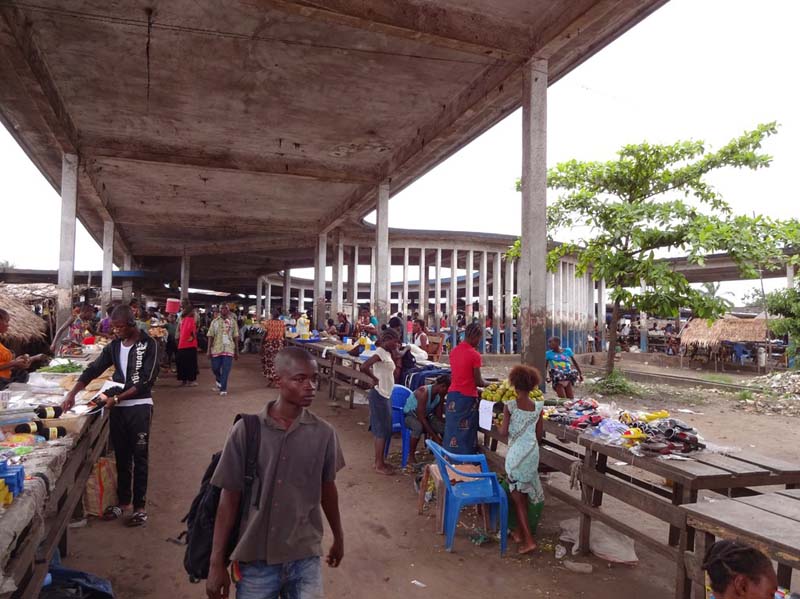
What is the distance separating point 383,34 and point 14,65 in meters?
5.78

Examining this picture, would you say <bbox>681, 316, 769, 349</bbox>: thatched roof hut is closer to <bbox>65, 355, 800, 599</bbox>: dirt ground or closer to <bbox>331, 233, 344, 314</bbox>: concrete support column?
<bbox>331, 233, 344, 314</bbox>: concrete support column

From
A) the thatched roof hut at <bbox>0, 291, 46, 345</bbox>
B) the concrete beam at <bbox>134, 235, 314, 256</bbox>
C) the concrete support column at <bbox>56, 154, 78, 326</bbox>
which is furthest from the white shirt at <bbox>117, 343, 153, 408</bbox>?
the concrete beam at <bbox>134, 235, 314, 256</bbox>

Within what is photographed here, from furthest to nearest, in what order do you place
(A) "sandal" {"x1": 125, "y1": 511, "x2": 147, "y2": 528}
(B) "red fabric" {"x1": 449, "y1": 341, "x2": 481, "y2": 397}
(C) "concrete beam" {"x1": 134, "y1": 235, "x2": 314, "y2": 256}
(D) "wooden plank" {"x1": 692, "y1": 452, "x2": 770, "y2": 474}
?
1. (C) "concrete beam" {"x1": 134, "y1": 235, "x2": 314, "y2": 256}
2. (B) "red fabric" {"x1": 449, "y1": 341, "x2": 481, "y2": 397}
3. (A) "sandal" {"x1": 125, "y1": 511, "x2": 147, "y2": 528}
4. (D) "wooden plank" {"x1": 692, "y1": 452, "x2": 770, "y2": 474}

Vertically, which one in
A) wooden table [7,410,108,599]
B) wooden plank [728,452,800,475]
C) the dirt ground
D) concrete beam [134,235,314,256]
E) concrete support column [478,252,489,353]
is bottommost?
the dirt ground

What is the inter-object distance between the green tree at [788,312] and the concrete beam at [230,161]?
1300 centimetres

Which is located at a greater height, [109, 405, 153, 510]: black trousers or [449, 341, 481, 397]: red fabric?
[449, 341, 481, 397]: red fabric

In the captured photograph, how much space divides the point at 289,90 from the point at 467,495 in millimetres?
7791

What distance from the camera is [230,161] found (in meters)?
12.9

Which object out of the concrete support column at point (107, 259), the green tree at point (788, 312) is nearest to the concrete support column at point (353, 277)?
the concrete support column at point (107, 259)

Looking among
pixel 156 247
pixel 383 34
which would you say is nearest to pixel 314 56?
pixel 383 34

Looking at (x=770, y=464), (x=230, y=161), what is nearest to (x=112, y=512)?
(x=770, y=464)

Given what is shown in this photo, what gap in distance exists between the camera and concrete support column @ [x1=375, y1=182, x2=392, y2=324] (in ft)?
46.6

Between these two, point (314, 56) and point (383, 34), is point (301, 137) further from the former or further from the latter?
point (383, 34)

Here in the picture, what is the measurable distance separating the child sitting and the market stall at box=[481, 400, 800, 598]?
0.27 metres
